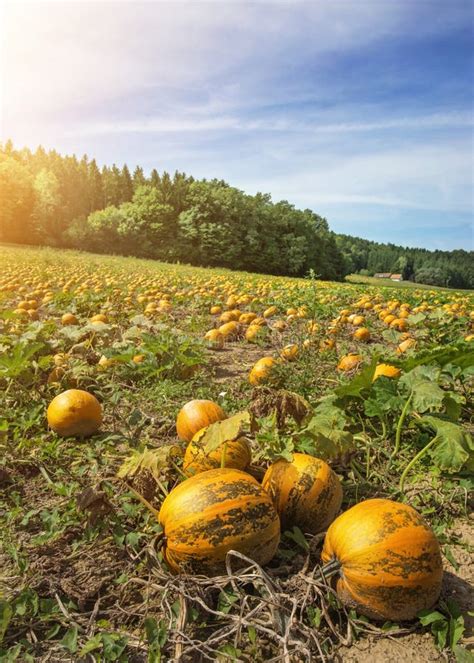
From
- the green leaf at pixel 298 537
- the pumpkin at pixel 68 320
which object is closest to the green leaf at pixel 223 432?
the green leaf at pixel 298 537

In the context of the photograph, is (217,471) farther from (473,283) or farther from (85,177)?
(473,283)

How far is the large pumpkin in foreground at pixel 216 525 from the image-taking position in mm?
→ 2061

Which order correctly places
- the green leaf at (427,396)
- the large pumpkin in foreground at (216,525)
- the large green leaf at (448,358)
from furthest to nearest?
the large green leaf at (448,358) → the green leaf at (427,396) → the large pumpkin in foreground at (216,525)

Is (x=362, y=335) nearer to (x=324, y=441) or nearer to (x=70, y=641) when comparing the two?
(x=324, y=441)

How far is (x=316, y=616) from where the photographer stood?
1966 mm

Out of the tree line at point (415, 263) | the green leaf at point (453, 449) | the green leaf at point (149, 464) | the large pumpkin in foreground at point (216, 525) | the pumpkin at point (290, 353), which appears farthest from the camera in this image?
the tree line at point (415, 263)

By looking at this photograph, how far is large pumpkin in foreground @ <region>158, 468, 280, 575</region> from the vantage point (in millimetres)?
2061

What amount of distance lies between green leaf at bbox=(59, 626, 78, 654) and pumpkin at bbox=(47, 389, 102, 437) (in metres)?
1.90

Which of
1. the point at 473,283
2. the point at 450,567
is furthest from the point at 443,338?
the point at 473,283

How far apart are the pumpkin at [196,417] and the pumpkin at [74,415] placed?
2.68 feet

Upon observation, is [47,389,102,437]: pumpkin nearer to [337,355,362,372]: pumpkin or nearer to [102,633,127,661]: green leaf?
[102,633,127,661]: green leaf

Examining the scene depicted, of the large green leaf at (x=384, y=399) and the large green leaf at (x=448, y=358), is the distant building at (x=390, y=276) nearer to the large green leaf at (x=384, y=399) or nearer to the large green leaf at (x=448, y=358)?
the large green leaf at (x=448, y=358)

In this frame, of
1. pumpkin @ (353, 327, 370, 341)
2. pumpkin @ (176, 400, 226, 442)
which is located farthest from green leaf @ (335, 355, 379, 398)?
pumpkin @ (353, 327, 370, 341)

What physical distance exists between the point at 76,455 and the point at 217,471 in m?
1.58
